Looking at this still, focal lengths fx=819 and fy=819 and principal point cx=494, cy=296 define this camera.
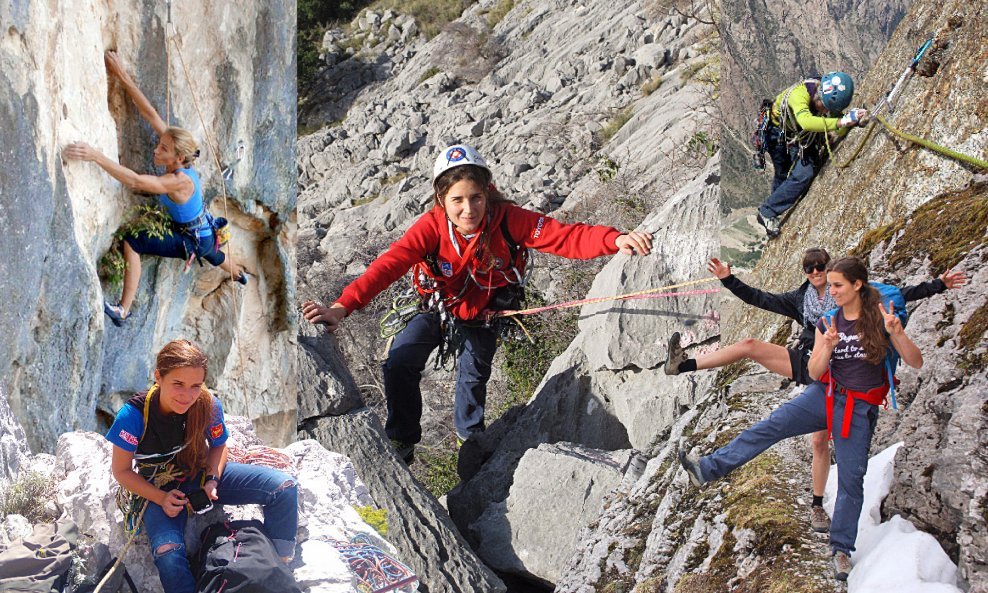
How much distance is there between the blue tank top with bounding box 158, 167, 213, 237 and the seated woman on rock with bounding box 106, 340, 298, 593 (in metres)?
0.63

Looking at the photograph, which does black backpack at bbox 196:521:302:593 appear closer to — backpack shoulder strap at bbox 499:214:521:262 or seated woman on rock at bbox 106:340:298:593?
seated woman on rock at bbox 106:340:298:593

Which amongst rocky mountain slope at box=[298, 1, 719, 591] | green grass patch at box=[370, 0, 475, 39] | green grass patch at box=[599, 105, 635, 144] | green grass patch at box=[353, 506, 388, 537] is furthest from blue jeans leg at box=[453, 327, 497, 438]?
green grass patch at box=[370, 0, 475, 39]

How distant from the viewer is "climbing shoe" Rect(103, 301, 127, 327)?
10.4 feet

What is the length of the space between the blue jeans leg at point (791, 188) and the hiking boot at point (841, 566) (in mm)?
1453

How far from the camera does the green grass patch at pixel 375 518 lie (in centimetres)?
408

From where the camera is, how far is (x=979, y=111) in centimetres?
269

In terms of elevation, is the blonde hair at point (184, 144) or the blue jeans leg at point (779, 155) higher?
the blonde hair at point (184, 144)

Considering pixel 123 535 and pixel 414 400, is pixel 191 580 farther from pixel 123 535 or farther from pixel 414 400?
pixel 414 400

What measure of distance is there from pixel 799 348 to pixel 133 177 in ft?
8.44

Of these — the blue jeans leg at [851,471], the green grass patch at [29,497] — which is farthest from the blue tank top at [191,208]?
the blue jeans leg at [851,471]

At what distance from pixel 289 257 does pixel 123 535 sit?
185 cm

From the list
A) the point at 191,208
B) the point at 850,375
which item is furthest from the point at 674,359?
the point at 191,208

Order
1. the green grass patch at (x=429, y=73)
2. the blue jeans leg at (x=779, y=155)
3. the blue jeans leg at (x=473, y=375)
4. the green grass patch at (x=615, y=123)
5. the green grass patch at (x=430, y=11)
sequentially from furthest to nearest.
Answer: the green grass patch at (x=430, y=11)
the green grass patch at (x=429, y=73)
the green grass patch at (x=615, y=123)
the blue jeans leg at (x=473, y=375)
the blue jeans leg at (x=779, y=155)

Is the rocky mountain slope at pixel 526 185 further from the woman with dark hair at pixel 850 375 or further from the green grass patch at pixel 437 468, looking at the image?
the woman with dark hair at pixel 850 375
